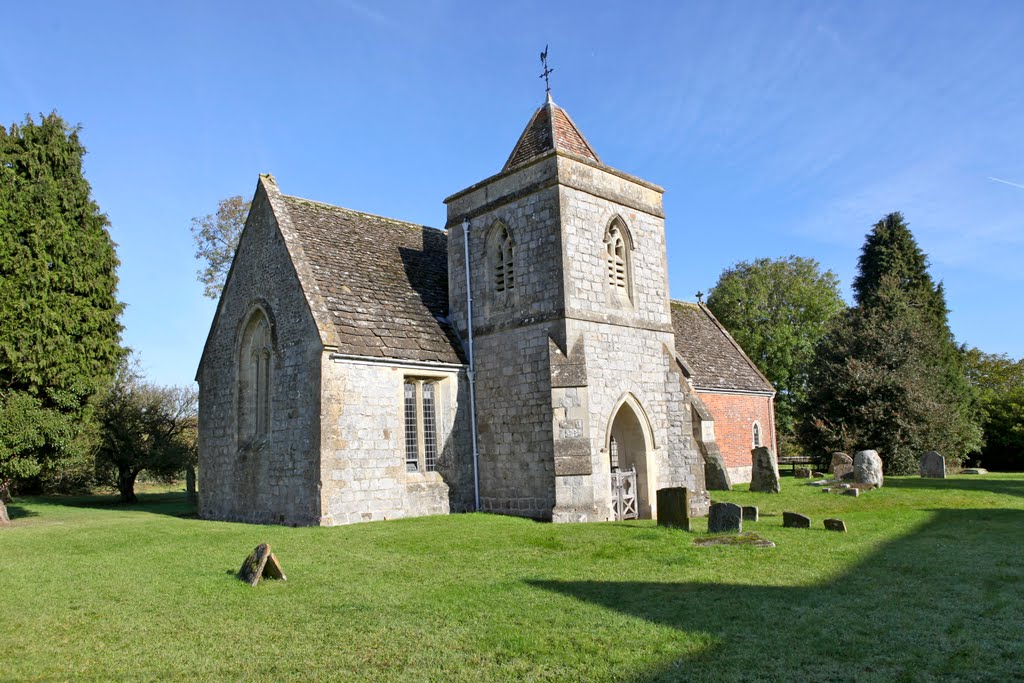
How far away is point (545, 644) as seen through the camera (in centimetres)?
684

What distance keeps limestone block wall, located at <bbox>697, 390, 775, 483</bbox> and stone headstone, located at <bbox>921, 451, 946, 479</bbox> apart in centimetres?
653

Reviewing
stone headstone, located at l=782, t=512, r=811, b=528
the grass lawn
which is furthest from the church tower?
stone headstone, located at l=782, t=512, r=811, b=528

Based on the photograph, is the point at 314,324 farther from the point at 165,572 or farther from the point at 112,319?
the point at 112,319

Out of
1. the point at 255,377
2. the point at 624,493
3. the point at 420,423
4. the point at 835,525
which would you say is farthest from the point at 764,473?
the point at 255,377

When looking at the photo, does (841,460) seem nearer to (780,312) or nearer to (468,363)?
(468,363)

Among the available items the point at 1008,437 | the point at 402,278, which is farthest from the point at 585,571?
the point at 1008,437

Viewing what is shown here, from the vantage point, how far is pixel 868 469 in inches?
922

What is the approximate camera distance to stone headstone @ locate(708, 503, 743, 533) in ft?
42.8

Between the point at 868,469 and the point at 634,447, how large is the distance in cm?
1022

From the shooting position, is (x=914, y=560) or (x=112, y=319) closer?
(x=914, y=560)

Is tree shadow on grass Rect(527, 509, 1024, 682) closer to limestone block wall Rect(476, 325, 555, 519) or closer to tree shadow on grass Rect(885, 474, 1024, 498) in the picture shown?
limestone block wall Rect(476, 325, 555, 519)

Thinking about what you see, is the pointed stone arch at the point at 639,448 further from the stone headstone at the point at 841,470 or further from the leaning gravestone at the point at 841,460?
the leaning gravestone at the point at 841,460

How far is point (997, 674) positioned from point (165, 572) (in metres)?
10.8

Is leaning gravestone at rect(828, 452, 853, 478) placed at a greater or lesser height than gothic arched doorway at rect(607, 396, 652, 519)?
lesser
